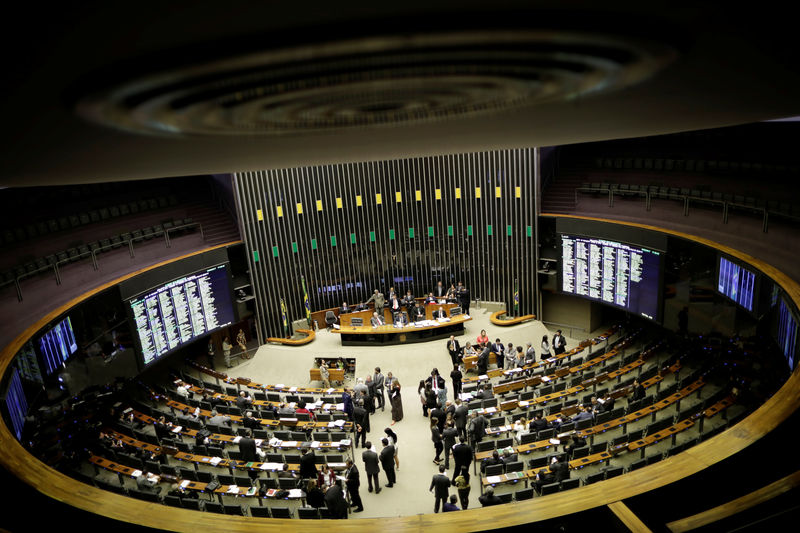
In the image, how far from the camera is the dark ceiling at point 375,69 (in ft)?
3.15

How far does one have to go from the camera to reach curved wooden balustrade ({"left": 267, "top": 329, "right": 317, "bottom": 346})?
51.5 feet

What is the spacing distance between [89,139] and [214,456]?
911 cm

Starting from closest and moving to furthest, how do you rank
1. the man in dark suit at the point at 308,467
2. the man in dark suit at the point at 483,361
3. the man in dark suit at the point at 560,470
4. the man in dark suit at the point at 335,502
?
the man in dark suit at the point at 335,502 < the man in dark suit at the point at 560,470 < the man in dark suit at the point at 308,467 < the man in dark suit at the point at 483,361

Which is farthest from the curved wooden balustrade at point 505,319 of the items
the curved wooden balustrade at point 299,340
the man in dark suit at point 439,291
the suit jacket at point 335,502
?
the suit jacket at point 335,502

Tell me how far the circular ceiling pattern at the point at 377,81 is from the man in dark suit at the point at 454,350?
39.4 ft

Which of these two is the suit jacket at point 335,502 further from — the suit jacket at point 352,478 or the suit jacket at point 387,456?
the suit jacket at point 387,456

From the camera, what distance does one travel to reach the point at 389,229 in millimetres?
17766

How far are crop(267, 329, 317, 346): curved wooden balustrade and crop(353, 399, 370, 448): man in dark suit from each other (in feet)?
17.5

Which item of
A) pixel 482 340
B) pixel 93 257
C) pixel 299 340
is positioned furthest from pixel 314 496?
pixel 93 257

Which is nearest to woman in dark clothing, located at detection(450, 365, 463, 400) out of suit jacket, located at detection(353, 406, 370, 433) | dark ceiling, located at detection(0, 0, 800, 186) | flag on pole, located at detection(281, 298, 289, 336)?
suit jacket, located at detection(353, 406, 370, 433)

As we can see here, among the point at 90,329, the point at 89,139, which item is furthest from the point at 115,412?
the point at 89,139

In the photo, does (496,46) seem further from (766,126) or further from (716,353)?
(766,126)

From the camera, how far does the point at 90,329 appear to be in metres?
11.2

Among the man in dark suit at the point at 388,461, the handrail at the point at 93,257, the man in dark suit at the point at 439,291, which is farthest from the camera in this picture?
the man in dark suit at the point at 439,291
